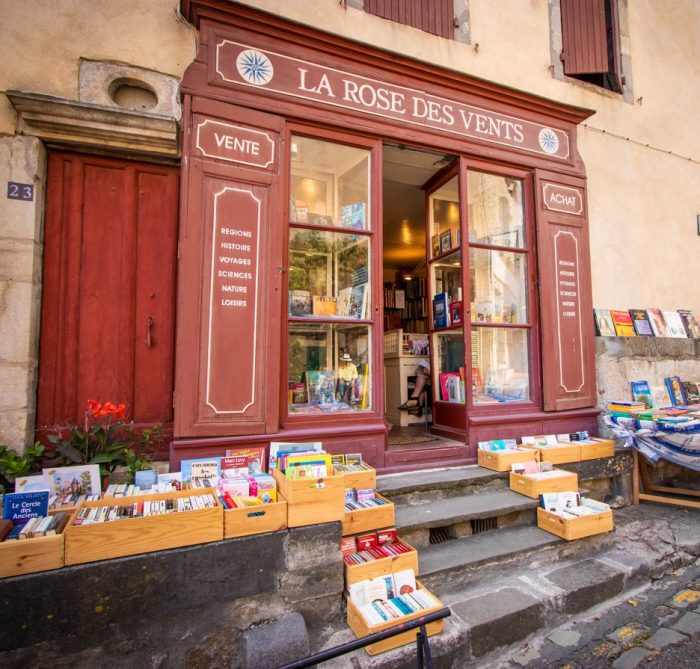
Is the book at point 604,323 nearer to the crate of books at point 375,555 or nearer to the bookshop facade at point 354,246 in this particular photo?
the bookshop facade at point 354,246

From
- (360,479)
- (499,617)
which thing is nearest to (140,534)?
(360,479)

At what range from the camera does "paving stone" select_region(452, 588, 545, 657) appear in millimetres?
2475

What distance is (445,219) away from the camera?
16.7ft

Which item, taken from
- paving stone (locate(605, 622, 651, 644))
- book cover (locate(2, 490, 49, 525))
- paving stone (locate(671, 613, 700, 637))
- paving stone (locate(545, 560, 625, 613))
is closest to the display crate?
paving stone (locate(545, 560, 625, 613))

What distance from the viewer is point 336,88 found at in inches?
156

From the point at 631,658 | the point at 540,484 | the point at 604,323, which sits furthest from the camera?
the point at 604,323

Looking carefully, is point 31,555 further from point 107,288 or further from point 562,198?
point 562,198

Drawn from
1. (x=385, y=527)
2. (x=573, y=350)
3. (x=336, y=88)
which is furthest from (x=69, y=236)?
(x=573, y=350)

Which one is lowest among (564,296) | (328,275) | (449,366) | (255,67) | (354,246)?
(449,366)

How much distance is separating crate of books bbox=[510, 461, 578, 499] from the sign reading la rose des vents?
3.36 meters

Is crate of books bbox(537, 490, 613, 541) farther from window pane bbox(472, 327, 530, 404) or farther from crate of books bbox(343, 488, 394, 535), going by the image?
crate of books bbox(343, 488, 394, 535)

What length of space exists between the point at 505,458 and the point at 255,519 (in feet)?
8.04

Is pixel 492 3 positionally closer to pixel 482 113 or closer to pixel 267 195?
pixel 482 113

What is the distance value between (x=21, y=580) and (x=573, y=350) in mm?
5009
